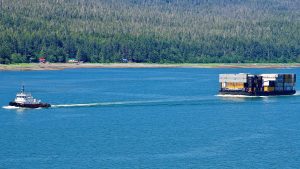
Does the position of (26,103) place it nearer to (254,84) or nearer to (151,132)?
(151,132)

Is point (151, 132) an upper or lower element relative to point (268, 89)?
lower

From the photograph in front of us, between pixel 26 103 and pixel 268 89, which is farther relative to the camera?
pixel 268 89

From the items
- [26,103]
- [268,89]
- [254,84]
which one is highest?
[254,84]

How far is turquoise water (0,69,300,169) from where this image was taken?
87.2 m

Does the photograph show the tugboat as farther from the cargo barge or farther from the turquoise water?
the cargo barge

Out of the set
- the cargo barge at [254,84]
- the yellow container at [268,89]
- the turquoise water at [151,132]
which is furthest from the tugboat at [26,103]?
the yellow container at [268,89]

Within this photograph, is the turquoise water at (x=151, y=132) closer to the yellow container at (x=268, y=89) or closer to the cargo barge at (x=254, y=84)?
the cargo barge at (x=254, y=84)

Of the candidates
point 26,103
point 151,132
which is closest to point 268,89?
point 26,103

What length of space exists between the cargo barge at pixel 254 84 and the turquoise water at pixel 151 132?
3.51 meters

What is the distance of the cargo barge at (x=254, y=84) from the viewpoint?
159 meters

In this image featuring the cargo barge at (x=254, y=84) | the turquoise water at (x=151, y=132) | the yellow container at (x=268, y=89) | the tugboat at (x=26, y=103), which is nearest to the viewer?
the turquoise water at (x=151, y=132)

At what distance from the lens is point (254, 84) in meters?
160

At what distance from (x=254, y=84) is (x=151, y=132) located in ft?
189

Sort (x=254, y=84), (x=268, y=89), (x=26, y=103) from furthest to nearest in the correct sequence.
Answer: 1. (x=268, y=89)
2. (x=254, y=84)
3. (x=26, y=103)
